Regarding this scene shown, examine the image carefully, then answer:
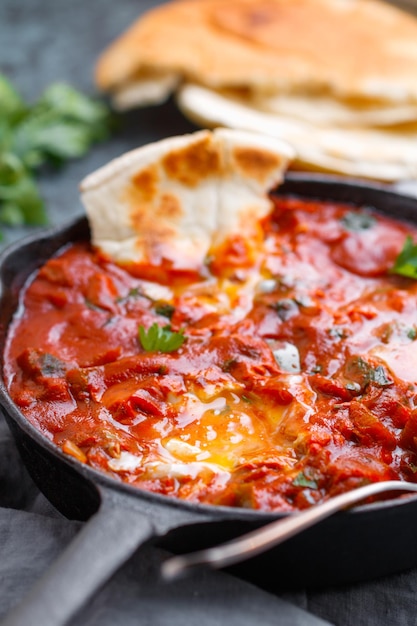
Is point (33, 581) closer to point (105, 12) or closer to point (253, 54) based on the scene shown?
point (253, 54)

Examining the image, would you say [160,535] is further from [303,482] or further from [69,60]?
[69,60]

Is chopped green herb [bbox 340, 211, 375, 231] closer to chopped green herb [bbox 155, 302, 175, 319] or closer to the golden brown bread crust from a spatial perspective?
chopped green herb [bbox 155, 302, 175, 319]

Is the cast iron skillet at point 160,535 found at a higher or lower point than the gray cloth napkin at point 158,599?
higher

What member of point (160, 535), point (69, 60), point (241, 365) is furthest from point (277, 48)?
point (160, 535)

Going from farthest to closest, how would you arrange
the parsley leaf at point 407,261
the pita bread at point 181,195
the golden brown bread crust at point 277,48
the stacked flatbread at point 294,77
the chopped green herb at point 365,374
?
the golden brown bread crust at point 277,48 → the stacked flatbread at point 294,77 → the pita bread at point 181,195 → the parsley leaf at point 407,261 → the chopped green herb at point 365,374

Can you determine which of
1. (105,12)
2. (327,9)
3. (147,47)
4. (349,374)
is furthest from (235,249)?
(105,12)

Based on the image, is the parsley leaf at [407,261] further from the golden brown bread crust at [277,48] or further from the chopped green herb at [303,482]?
the golden brown bread crust at [277,48]

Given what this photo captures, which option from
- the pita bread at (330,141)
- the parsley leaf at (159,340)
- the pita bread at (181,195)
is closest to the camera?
the parsley leaf at (159,340)

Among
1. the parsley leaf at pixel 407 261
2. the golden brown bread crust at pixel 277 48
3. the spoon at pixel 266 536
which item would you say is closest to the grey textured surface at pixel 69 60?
the golden brown bread crust at pixel 277 48
